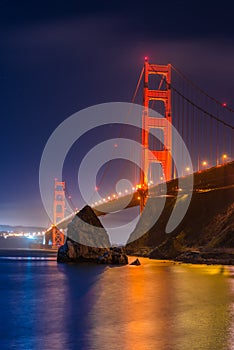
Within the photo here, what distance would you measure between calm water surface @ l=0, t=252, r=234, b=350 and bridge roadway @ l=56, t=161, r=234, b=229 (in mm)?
28416

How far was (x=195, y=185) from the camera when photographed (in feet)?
205

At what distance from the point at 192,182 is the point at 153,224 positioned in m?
12.4

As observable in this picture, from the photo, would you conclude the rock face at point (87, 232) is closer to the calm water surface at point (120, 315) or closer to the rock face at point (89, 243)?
the rock face at point (89, 243)

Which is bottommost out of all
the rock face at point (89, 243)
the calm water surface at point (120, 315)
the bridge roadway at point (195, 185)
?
the calm water surface at point (120, 315)

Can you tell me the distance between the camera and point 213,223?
56.9m

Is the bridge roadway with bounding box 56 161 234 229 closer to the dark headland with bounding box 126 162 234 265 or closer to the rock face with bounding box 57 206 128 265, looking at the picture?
the dark headland with bounding box 126 162 234 265

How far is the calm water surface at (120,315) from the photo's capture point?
12.0 meters

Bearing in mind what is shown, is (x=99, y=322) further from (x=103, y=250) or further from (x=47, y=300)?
(x=103, y=250)

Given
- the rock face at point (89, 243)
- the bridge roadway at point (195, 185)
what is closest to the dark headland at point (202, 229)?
the bridge roadway at point (195, 185)

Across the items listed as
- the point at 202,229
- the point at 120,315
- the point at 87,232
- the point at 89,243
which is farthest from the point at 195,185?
the point at 120,315

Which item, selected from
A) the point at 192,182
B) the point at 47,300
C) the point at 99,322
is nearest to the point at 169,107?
the point at 192,182

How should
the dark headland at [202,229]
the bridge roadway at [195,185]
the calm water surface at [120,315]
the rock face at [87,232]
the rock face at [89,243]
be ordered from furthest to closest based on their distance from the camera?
the bridge roadway at [195,185], the dark headland at [202,229], the rock face at [89,243], the rock face at [87,232], the calm water surface at [120,315]

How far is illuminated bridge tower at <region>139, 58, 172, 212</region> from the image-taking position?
6788cm

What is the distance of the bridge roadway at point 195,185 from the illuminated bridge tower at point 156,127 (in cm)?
178
